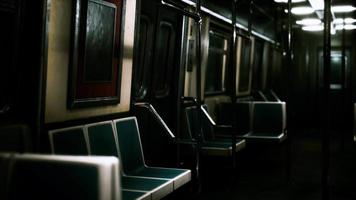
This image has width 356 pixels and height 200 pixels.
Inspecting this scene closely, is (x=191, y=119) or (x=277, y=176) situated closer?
(x=191, y=119)

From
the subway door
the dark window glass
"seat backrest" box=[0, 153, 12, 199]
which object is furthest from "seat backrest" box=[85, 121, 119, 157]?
the dark window glass

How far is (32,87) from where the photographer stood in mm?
2965

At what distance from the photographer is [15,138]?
2789 millimetres

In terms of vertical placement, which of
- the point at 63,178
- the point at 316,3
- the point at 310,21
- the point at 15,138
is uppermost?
the point at 310,21

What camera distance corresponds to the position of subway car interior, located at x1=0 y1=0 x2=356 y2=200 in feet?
8.87

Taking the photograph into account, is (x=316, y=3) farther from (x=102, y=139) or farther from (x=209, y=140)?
(x=102, y=139)

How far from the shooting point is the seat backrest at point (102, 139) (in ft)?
11.7

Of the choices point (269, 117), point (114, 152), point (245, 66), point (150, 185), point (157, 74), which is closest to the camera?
point (150, 185)

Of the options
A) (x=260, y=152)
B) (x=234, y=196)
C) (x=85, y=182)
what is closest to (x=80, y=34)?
(x=85, y=182)

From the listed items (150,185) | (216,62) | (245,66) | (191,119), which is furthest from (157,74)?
(245,66)

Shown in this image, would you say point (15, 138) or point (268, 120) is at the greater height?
point (268, 120)

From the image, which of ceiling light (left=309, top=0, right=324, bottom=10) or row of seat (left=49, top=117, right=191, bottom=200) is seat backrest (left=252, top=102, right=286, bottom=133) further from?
row of seat (left=49, top=117, right=191, bottom=200)

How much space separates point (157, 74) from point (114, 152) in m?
1.80

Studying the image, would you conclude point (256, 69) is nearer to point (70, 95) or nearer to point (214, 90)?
point (214, 90)
